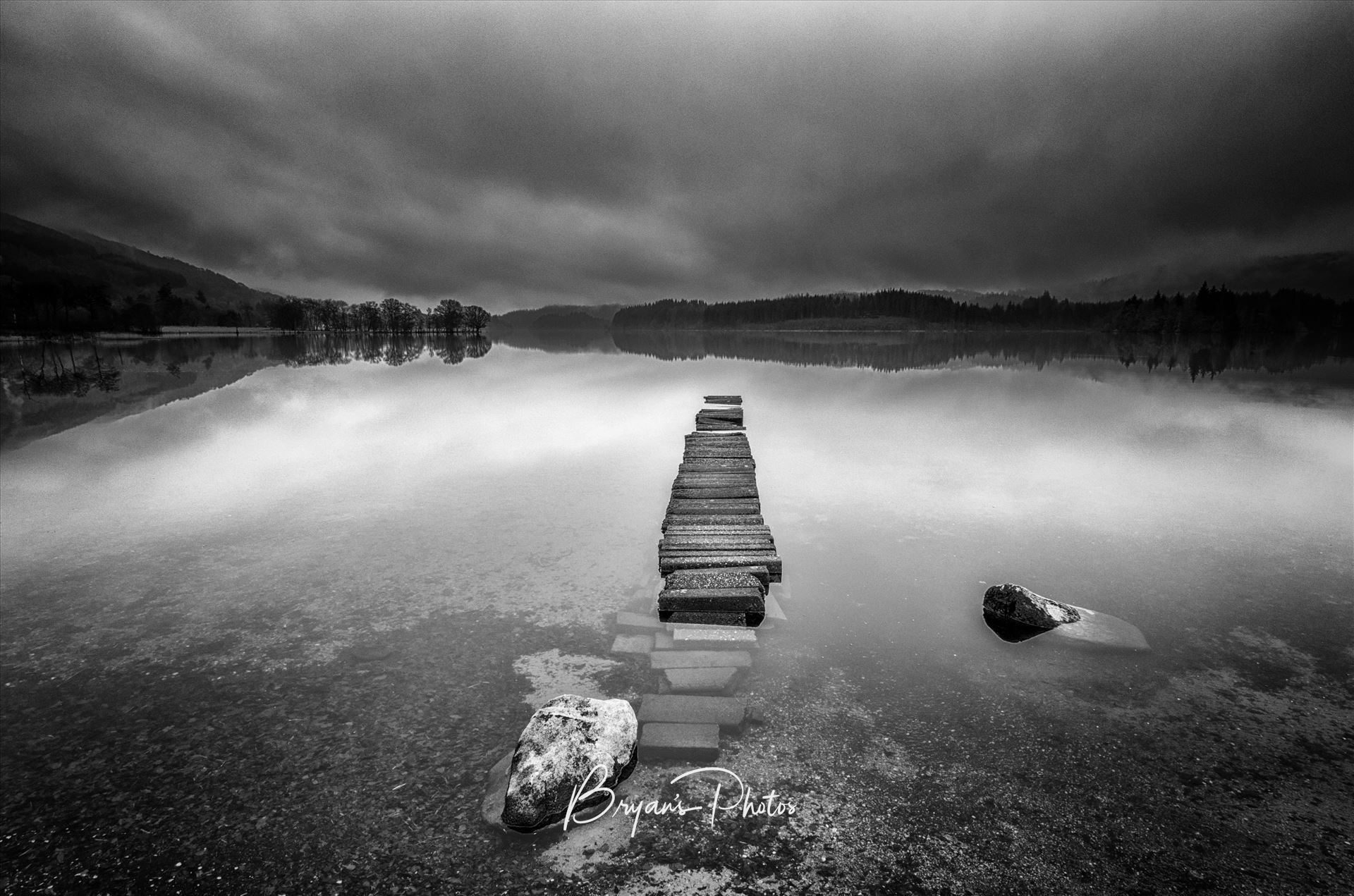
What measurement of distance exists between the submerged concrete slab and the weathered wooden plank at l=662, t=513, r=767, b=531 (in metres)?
4.86

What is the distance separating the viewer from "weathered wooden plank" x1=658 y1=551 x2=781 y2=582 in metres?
11.3

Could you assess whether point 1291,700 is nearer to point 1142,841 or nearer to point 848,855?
point 1142,841

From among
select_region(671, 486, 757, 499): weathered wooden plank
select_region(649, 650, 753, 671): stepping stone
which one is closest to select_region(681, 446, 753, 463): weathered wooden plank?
select_region(671, 486, 757, 499): weathered wooden plank

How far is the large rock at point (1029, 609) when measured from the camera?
9336mm

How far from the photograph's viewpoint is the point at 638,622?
32.5 ft

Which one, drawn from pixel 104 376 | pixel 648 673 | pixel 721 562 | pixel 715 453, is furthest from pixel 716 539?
pixel 104 376

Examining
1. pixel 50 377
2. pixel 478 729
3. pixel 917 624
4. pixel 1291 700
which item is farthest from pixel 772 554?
pixel 50 377

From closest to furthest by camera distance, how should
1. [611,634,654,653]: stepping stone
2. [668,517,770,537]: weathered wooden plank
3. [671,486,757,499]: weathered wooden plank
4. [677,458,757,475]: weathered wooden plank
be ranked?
[611,634,654,653]: stepping stone → [668,517,770,537]: weathered wooden plank → [671,486,757,499]: weathered wooden plank → [677,458,757,475]: weathered wooden plank

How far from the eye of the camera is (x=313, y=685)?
25.8 ft

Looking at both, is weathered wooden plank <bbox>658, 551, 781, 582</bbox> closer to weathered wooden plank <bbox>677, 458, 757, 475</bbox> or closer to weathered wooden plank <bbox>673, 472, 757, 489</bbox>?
weathered wooden plank <bbox>673, 472, 757, 489</bbox>

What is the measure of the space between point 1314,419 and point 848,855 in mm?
37884
